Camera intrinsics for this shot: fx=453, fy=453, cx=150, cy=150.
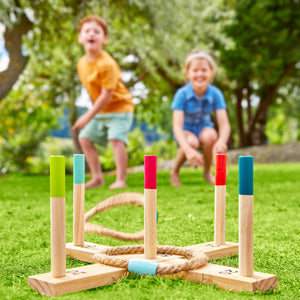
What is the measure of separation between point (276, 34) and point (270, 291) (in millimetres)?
11726

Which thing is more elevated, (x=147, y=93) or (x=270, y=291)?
(x=147, y=93)

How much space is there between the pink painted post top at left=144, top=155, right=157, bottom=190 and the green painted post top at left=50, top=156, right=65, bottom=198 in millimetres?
343

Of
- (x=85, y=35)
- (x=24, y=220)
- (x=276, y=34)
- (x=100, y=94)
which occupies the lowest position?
(x=24, y=220)

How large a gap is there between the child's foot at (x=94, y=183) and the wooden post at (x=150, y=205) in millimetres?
3477

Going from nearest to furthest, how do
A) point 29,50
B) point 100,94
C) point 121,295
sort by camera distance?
point 121,295 → point 100,94 → point 29,50

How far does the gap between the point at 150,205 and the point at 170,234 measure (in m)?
0.85

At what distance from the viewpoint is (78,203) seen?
7.29 feet

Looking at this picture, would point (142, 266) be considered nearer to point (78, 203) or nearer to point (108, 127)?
point (78, 203)

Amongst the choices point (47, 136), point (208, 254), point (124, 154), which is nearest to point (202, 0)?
point (47, 136)

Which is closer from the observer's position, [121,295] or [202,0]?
[121,295]

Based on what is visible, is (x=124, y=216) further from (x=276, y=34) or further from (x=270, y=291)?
(x=276, y=34)

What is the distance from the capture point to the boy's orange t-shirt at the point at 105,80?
198 inches

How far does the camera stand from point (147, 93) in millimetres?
13219

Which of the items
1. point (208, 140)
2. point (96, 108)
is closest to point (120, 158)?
point (96, 108)
